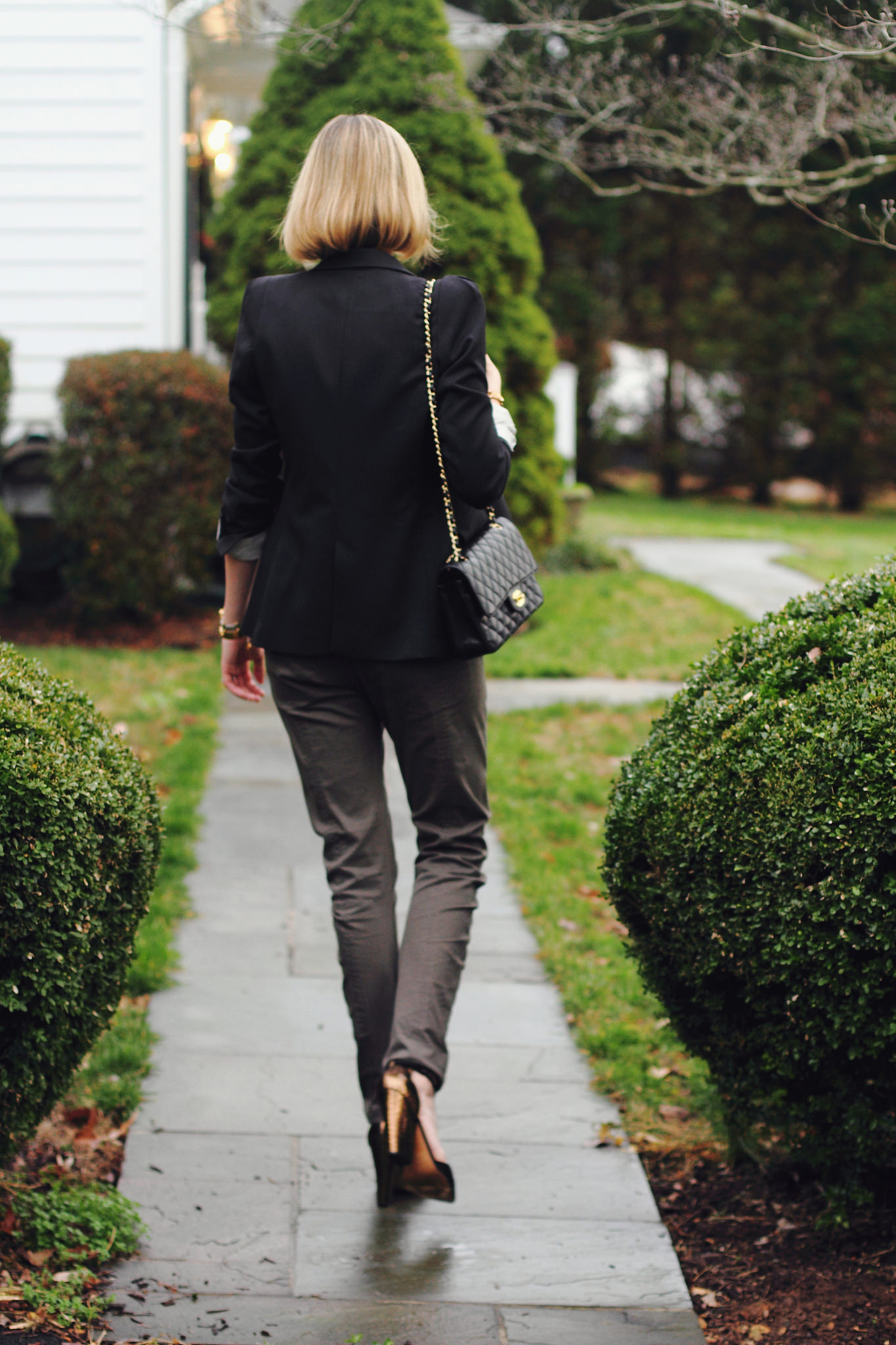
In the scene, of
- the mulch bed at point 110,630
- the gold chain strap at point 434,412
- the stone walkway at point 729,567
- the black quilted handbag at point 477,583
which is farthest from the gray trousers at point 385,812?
the stone walkway at point 729,567

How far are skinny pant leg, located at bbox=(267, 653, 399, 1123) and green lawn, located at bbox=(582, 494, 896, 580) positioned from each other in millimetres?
9797

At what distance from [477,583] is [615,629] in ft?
22.6

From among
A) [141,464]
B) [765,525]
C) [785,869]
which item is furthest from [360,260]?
[765,525]

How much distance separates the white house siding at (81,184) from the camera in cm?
915

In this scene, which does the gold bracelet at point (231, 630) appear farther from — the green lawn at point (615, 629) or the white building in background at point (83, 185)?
the white building in background at point (83, 185)

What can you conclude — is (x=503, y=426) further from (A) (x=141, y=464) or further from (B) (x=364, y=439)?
(A) (x=141, y=464)

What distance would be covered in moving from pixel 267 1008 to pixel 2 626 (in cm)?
560

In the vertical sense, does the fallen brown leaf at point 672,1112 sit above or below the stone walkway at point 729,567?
above

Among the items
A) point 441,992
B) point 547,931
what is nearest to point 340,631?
point 441,992

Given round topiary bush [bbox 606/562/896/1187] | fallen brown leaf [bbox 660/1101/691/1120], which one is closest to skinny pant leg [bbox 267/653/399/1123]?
round topiary bush [bbox 606/562/896/1187]

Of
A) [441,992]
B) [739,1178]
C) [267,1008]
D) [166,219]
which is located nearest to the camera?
[441,992]

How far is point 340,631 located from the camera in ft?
8.34

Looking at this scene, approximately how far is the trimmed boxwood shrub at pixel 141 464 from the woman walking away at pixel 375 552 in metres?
5.44

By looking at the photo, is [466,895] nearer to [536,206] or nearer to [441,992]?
[441,992]
